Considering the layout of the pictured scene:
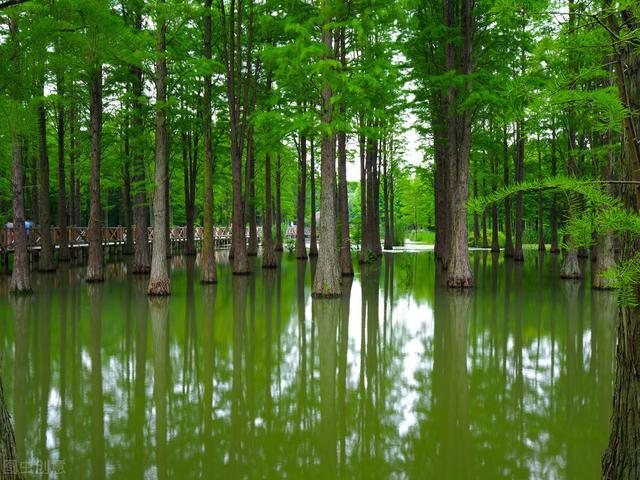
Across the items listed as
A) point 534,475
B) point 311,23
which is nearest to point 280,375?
point 534,475

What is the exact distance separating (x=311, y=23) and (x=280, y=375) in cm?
1095

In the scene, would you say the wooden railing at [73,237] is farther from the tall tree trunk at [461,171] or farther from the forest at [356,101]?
the tall tree trunk at [461,171]

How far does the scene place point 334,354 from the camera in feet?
31.0

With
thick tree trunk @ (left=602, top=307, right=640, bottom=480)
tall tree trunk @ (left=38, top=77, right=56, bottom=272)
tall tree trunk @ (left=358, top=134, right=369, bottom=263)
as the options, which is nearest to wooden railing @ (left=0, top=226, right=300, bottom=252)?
tall tree trunk @ (left=38, top=77, right=56, bottom=272)

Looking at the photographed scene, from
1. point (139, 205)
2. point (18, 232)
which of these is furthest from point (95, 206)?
point (18, 232)

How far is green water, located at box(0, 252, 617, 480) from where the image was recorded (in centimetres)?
527

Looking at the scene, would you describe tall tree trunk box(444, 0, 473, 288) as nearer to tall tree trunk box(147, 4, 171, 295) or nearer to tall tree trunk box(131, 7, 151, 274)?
tall tree trunk box(147, 4, 171, 295)

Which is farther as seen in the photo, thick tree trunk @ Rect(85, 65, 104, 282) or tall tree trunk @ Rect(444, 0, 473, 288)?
thick tree trunk @ Rect(85, 65, 104, 282)

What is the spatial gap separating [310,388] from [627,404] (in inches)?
169

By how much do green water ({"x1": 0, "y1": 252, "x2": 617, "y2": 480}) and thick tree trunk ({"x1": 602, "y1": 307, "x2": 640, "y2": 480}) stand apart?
924 millimetres

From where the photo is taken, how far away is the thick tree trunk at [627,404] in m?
3.92

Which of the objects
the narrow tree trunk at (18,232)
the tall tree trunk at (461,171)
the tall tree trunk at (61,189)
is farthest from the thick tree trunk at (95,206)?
the tall tree trunk at (461,171)

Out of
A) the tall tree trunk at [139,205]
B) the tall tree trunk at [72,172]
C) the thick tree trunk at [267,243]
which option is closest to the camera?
the tall tree trunk at [139,205]

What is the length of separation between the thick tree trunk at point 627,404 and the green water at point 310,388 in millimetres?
924
